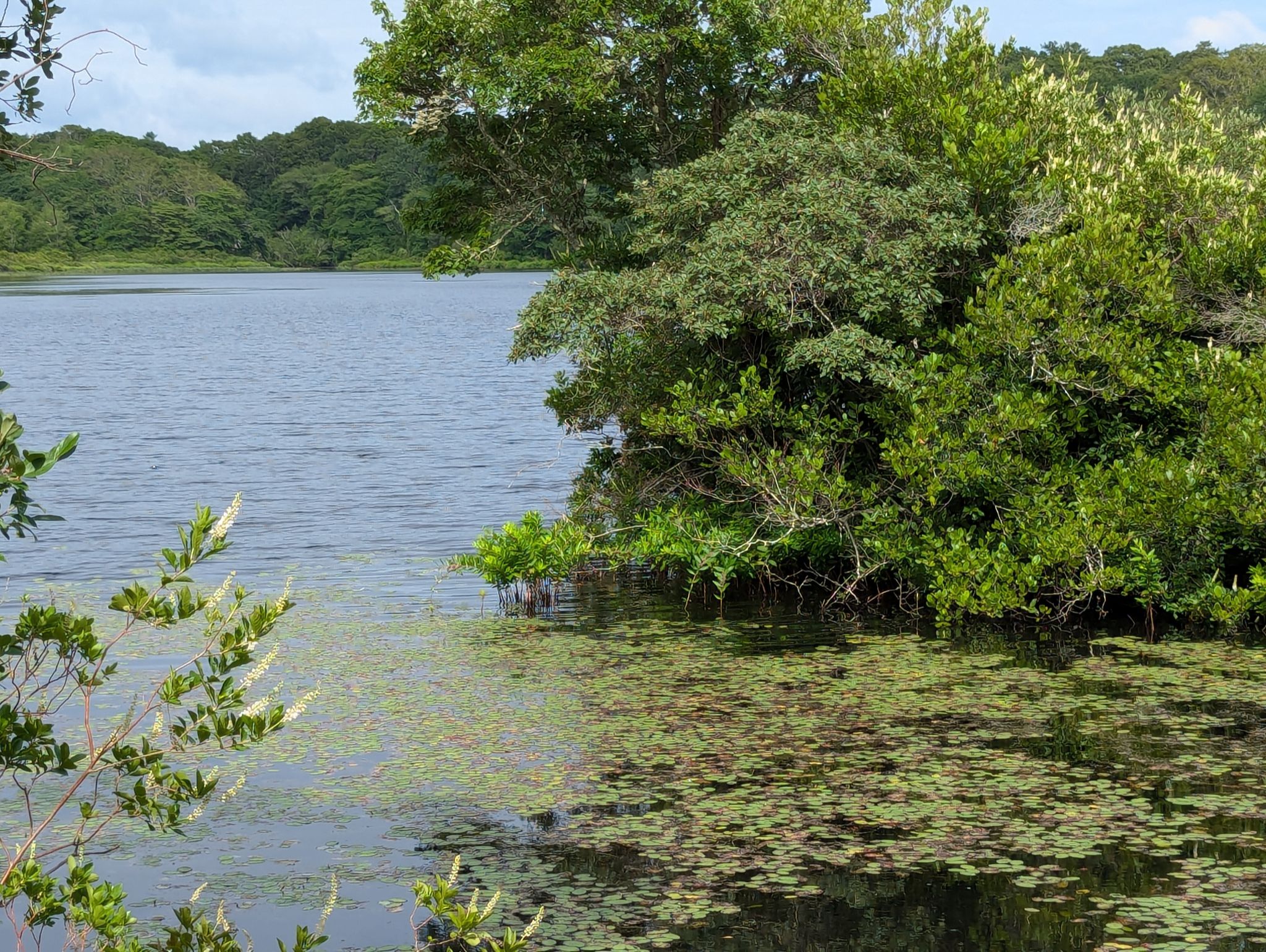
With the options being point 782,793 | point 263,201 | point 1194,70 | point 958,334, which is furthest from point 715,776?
point 263,201

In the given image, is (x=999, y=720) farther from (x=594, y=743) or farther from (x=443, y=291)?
(x=443, y=291)

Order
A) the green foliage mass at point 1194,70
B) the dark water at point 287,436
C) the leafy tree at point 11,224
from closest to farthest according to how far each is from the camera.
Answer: the dark water at point 287,436, the green foliage mass at point 1194,70, the leafy tree at point 11,224

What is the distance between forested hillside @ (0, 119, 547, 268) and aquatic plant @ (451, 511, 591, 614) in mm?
133514

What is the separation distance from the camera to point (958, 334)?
1544 cm

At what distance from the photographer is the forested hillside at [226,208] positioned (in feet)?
525

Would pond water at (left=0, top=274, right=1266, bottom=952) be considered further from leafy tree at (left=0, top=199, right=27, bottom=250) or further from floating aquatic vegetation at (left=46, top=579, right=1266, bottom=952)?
leafy tree at (left=0, top=199, right=27, bottom=250)

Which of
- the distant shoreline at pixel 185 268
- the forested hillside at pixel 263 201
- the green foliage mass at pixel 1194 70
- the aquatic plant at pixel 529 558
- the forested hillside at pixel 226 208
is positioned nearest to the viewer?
the aquatic plant at pixel 529 558

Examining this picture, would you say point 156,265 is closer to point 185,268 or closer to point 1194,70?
point 185,268

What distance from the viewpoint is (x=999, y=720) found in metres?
12.0

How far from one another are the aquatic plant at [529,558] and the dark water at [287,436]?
1388 millimetres

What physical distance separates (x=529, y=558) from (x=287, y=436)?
67.4 ft

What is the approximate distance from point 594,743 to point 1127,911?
4.80 m

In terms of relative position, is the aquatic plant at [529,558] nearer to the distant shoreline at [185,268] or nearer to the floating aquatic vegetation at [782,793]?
the floating aquatic vegetation at [782,793]

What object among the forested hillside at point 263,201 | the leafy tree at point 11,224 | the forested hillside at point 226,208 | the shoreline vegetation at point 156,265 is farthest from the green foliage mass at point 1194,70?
the leafy tree at point 11,224
